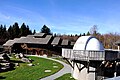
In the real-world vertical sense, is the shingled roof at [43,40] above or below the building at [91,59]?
above

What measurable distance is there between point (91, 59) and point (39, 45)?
45.1 meters

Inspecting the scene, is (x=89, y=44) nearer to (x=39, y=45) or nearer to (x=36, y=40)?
(x=39, y=45)

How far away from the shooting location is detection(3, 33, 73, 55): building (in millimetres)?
65625

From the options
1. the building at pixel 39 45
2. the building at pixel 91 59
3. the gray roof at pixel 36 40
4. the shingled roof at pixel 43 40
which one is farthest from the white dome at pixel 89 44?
the gray roof at pixel 36 40

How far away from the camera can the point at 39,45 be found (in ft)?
220

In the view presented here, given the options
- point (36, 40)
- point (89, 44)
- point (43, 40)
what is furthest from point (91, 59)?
point (36, 40)

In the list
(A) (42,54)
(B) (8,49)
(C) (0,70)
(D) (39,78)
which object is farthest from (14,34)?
(D) (39,78)

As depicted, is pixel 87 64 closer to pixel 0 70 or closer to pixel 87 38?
pixel 87 38

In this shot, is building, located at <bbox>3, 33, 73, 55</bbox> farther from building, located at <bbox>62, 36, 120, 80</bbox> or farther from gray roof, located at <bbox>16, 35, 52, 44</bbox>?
building, located at <bbox>62, 36, 120, 80</bbox>

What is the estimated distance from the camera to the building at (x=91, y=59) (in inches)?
920

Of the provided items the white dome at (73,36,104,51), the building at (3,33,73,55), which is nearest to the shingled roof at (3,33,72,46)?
the building at (3,33,73,55)

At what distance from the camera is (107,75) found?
26469mm

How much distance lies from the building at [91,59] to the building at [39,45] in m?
38.5

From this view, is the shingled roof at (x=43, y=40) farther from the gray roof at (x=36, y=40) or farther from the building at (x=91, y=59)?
the building at (x=91, y=59)
